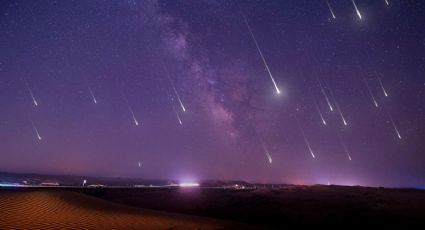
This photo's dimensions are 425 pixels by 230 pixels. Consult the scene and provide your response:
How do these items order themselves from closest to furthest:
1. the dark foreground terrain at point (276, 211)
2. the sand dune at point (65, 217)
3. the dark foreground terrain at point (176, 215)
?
the sand dune at point (65, 217), the dark foreground terrain at point (176, 215), the dark foreground terrain at point (276, 211)

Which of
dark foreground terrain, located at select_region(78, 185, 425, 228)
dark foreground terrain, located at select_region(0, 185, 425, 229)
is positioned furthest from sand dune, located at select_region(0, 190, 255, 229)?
dark foreground terrain, located at select_region(78, 185, 425, 228)

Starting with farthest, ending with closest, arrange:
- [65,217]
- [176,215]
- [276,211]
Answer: [276,211] → [176,215] → [65,217]

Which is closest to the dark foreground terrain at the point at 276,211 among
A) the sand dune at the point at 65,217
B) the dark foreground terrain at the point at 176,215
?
the dark foreground terrain at the point at 176,215

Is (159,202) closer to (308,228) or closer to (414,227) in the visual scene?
(308,228)

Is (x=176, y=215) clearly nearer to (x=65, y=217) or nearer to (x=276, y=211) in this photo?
(x=65, y=217)

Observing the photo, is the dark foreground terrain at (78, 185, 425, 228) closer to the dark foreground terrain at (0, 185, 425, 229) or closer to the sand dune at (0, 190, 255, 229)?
the dark foreground terrain at (0, 185, 425, 229)

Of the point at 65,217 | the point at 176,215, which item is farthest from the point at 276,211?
the point at 65,217

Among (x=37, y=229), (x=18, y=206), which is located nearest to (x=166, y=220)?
(x=37, y=229)

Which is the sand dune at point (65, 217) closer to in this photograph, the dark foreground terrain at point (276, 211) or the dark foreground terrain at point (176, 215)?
the dark foreground terrain at point (176, 215)
